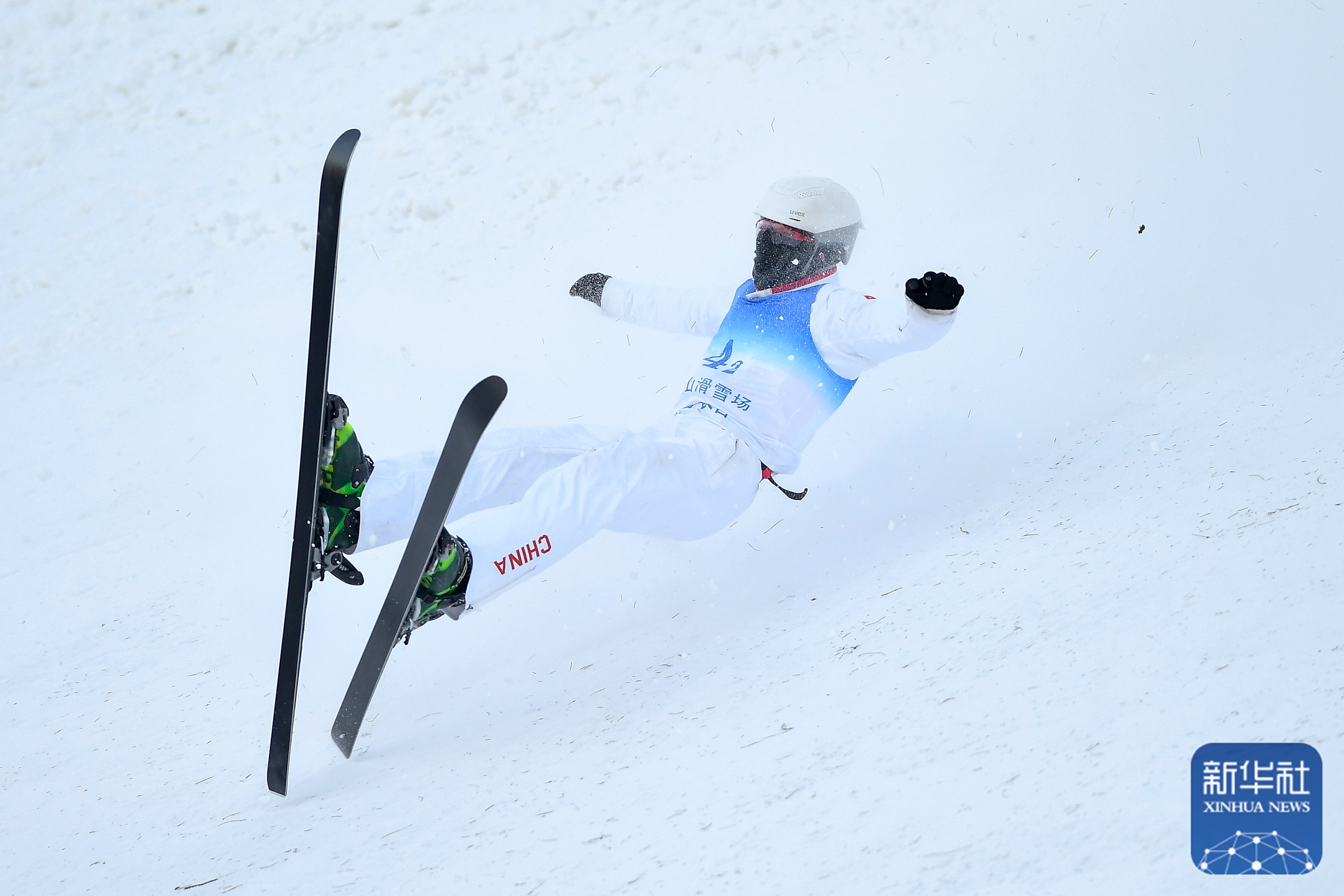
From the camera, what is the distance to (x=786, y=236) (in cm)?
327

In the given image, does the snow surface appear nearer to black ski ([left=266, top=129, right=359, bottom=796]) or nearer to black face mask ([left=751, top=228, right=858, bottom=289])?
black ski ([left=266, top=129, right=359, bottom=796])

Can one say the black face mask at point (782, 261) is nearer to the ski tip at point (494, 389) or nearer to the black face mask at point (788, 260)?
the black face mask at point (788, 260)

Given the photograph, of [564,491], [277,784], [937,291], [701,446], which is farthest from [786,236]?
[277,784]

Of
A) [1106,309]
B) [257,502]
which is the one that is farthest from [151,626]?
[1106,309]

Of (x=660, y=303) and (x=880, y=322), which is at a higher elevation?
(x=880, y=322)

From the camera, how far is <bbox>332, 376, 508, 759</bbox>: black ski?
243 centimetres

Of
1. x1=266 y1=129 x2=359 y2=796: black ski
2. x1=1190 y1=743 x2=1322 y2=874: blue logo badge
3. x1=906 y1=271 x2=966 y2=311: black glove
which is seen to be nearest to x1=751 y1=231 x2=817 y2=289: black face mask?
x1=906 y1=271 x2=966 y2=311: black glove

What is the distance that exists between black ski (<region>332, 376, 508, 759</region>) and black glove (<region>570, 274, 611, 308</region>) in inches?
63.3

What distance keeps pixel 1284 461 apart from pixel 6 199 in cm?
847

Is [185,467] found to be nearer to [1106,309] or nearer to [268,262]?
[268,262]

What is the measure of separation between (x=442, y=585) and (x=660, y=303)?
1721mm

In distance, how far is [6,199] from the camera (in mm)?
7109

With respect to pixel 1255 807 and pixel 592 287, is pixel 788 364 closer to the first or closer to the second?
pixel 592 287

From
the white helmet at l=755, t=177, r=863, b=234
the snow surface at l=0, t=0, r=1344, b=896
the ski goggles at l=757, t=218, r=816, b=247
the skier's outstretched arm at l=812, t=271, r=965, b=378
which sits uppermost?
the white helmet at l=755, t=177, r=863, b=234
